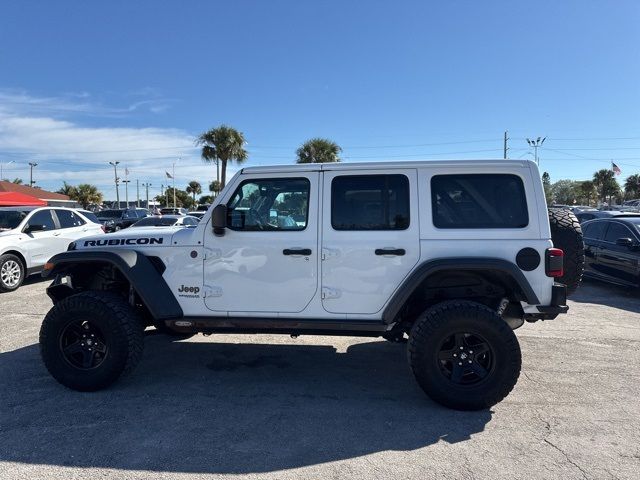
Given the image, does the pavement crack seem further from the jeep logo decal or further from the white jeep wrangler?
the jeep logo decal

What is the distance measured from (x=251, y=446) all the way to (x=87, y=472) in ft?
3.38

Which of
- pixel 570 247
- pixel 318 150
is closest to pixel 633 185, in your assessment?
→ pixel 318 150

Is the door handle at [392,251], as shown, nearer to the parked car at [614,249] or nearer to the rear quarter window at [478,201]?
the rear quarter window at [478,201]

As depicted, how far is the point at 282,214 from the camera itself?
3.98 meters

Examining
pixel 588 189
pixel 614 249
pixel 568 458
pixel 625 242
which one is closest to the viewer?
pixel 568 458

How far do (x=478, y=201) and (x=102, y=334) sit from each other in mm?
3517

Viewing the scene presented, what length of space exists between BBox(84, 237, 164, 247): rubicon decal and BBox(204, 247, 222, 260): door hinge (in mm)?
451

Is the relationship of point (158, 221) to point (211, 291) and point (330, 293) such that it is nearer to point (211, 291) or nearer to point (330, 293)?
point (211, 291)

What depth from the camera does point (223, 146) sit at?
34.8 metres

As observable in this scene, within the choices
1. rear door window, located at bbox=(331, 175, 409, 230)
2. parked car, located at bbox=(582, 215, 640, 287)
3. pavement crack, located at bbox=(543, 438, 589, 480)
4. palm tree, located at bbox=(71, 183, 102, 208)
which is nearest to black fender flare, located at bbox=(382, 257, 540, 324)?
rear door window, located at bbox=(331, 175, 409, 230)

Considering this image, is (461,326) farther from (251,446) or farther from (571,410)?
(251,446)

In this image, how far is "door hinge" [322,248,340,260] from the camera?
12.5 ft

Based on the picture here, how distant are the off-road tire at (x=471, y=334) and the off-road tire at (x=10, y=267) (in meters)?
8.34

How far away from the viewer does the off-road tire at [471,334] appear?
356cm
